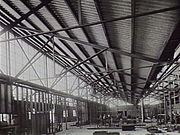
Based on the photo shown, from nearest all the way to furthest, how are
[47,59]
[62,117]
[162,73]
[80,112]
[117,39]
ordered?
[117,39], [162,73], [47,59], [62,117], [80,112]

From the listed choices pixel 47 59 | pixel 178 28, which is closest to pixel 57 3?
pixel 178 28

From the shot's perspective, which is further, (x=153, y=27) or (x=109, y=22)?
(x=109, y=22)

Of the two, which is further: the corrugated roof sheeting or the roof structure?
the roof structure

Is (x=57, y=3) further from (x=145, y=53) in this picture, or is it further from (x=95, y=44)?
(x=145, y=53)

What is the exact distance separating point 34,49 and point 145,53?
1104cm

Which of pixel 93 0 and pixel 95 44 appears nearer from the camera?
pixel 93 0

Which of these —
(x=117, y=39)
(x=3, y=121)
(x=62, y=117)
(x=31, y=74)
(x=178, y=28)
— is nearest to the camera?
(x=178, y=28)

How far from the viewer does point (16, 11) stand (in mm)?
17406

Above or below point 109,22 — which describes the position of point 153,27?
below

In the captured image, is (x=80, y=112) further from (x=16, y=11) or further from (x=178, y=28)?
(x=178, y=28)

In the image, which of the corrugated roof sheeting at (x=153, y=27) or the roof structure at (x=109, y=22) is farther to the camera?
the roof structure at (x=109, y=22)

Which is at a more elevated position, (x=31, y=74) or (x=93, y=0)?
(x=93, y=0)

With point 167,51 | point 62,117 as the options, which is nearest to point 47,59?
point 62,117

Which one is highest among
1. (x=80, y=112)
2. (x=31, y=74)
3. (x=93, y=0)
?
(x=93, y=0)
